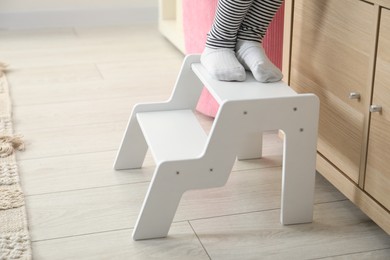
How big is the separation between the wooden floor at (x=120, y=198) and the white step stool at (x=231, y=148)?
2.2 inches

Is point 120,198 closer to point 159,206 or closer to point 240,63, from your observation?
point 159,206

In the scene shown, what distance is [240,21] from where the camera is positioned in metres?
1.35

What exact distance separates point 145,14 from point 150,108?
1.55 m

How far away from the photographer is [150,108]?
1462 mm

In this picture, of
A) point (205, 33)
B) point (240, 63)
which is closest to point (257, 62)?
point (240, 63)

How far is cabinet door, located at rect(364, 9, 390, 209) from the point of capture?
43.1 inches

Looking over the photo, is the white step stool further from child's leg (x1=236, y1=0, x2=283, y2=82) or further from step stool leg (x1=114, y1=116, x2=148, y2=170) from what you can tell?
step stool leg (x1=114, y1=116, x2=148, y2=170)

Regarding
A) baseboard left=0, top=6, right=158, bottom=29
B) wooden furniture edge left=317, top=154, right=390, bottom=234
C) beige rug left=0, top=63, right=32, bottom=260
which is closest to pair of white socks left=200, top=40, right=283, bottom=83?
wooden furniture edge left=317, top=154, right=390, bottom=234

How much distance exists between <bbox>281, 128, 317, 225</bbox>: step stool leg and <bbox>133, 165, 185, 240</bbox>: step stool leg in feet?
0.70

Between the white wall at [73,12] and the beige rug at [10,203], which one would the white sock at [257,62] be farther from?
the white wall at [73,12]

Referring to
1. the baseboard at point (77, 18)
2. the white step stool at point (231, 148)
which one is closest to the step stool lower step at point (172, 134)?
the white step stool at point (231, 148)

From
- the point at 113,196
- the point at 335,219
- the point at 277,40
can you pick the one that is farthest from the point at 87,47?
the point at 335,219

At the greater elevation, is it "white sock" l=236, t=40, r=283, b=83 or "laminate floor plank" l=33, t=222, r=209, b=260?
"white sock" l=236, t=40, r=283, b=83

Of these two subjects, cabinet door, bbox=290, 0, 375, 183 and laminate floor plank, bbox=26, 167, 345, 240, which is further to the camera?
laminate floor plank, bbox=26, 167, 345, 240
